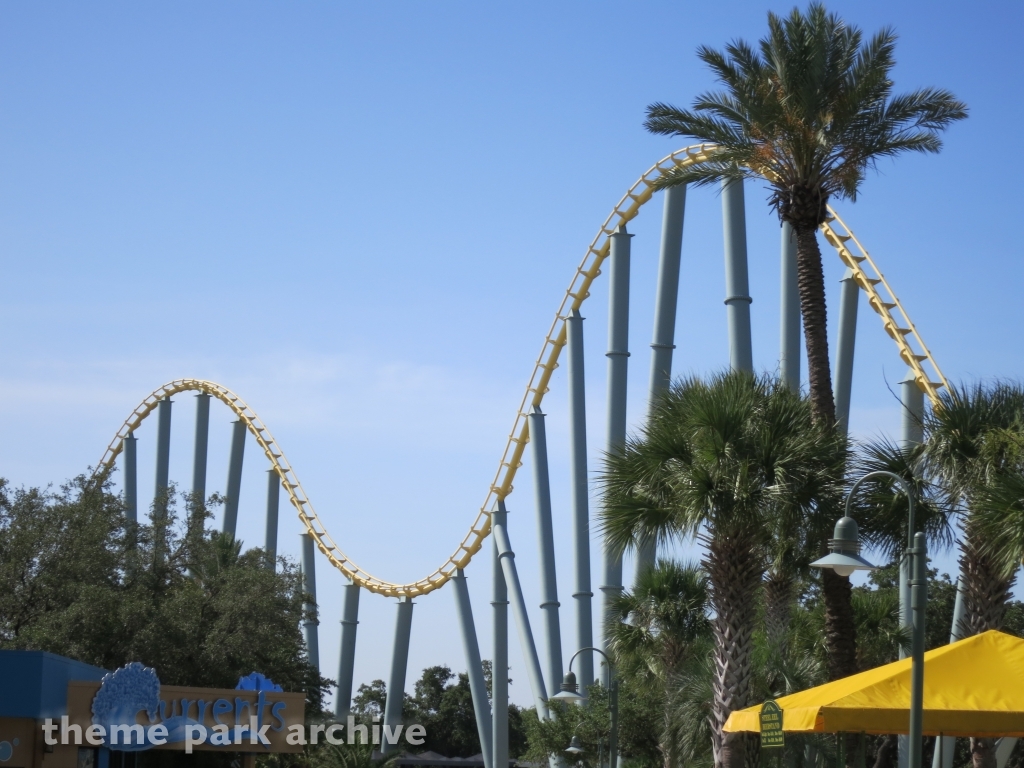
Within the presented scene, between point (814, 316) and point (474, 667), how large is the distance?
1534cm

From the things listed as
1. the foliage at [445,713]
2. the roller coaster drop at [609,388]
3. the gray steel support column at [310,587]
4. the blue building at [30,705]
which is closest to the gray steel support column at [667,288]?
the roller coaster drop at [609,388]

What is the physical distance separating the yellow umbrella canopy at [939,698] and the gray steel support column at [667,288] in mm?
10670

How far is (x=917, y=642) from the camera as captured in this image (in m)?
7.62

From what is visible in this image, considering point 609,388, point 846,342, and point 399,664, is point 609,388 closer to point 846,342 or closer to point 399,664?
point 846,342

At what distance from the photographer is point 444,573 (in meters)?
29.3

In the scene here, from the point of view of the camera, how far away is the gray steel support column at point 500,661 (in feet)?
79.8

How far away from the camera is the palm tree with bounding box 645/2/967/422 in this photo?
13125mm

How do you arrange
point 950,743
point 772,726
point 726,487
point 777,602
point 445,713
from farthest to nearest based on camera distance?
point 445,713 → point 777,602 → point 950,743 → point 726,487 → point 772,726

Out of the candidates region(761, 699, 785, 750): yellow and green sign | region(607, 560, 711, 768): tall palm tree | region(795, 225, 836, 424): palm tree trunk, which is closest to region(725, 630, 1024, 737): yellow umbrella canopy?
region(761, 699, 785, 750): yellow and green sign

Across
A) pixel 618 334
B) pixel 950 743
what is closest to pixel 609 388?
pixel 618 334

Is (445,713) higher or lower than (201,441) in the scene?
lower

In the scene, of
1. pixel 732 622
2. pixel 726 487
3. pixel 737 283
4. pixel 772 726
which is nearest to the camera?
pixel 772 726

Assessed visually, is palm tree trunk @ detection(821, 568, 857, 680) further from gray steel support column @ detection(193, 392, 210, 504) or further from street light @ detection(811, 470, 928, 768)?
gray steel support column @ detection(193, 392, 210, 504)

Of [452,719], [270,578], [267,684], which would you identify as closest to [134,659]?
[270,578]
